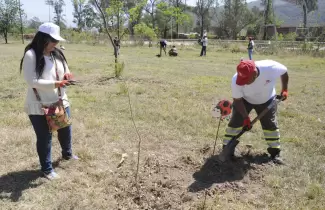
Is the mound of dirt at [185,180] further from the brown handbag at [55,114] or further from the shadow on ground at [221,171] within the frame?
the brown handbag at [55,114]

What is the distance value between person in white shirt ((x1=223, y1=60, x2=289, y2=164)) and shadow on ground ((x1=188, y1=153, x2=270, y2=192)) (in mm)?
262

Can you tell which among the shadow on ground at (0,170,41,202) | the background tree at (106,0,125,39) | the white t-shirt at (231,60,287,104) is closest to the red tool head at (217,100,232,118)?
the white t-shirt at (231,60,287,104)

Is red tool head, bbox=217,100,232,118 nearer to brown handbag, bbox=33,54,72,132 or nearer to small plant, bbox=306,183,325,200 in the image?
small plant, bbox=306,183,325,200

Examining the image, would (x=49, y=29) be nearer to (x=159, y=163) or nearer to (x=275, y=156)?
(x=159, y=163)

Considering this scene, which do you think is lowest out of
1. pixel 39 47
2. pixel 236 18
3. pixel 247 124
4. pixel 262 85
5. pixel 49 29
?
pixel 247 124

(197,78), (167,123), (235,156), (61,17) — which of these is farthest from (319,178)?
(61,17)

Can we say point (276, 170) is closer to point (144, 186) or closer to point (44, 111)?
point (144, 186)

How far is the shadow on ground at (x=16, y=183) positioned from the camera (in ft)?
10.7

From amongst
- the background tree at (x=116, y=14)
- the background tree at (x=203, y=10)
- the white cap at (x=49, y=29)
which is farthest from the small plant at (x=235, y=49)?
the background tree at (x=203, y=10)

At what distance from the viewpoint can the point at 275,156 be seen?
412cm

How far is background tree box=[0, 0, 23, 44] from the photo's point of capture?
37906 mm

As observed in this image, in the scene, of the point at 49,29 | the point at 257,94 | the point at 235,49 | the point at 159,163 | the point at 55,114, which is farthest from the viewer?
the point at 235,49

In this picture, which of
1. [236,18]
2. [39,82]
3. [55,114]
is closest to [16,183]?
[55,114]

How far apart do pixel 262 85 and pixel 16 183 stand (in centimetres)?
304
